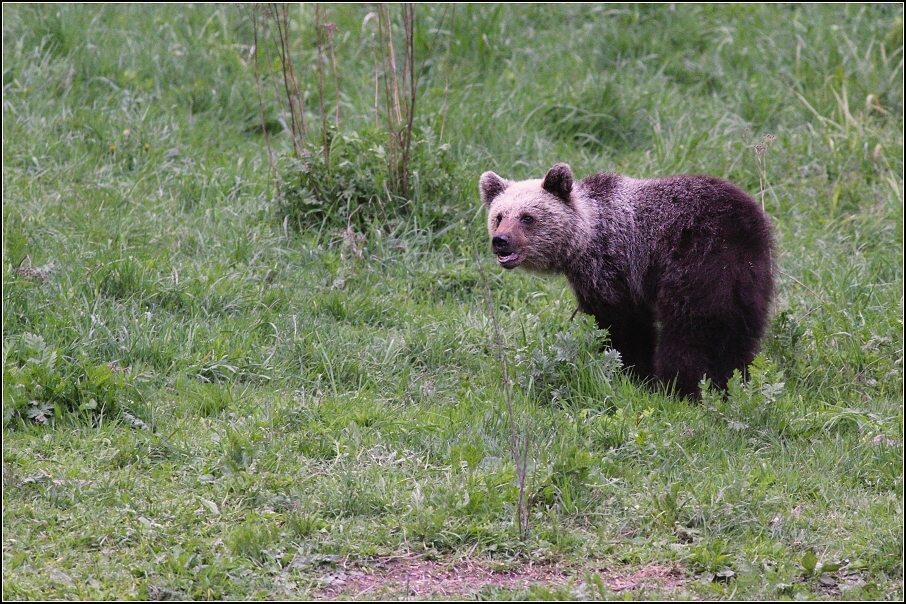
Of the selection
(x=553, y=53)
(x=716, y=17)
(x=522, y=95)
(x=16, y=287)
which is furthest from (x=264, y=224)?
(x=716, y=17)

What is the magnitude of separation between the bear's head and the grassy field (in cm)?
38

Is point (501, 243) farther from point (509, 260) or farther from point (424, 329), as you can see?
point (424, 329)

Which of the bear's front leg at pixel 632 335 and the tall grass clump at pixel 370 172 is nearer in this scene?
the bear's front leg at pixel 632 335

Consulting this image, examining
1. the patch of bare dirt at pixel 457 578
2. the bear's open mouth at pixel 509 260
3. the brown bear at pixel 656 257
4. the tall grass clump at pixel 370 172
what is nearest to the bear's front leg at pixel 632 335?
the brown bear at pixel 656 257

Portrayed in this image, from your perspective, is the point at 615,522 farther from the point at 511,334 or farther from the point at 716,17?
the point at 716,17

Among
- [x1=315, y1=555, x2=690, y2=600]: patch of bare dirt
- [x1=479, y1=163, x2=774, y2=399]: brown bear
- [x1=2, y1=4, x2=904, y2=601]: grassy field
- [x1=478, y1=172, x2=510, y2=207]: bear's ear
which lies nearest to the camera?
[x1=315, y1=555, x2=690, y2=600]: patch of bare dirt

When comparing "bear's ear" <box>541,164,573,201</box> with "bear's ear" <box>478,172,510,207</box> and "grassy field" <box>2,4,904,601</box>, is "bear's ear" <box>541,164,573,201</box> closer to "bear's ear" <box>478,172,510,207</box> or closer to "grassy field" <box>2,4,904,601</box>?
"bear's ear" <box>478,172,510,207</box>

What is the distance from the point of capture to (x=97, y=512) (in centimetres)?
441

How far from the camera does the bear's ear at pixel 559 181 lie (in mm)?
6367

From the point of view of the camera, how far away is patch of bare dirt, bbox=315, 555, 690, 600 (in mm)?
4043

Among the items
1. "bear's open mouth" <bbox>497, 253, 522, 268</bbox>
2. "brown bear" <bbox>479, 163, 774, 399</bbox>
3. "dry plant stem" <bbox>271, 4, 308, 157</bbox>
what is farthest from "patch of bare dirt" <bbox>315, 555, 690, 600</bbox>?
"dry plant stem" <bbox>271, 4, 308, 157</bbox>

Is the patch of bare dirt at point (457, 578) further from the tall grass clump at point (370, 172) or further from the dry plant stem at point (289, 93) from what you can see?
the dry plant stem at point (289, 93)

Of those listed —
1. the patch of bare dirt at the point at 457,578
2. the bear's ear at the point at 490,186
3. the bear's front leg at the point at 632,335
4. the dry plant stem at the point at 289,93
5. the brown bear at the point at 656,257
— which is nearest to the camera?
the patch of bare dirt at the point at 457,578

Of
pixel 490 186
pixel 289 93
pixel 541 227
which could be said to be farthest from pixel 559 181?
pixel 289 93
